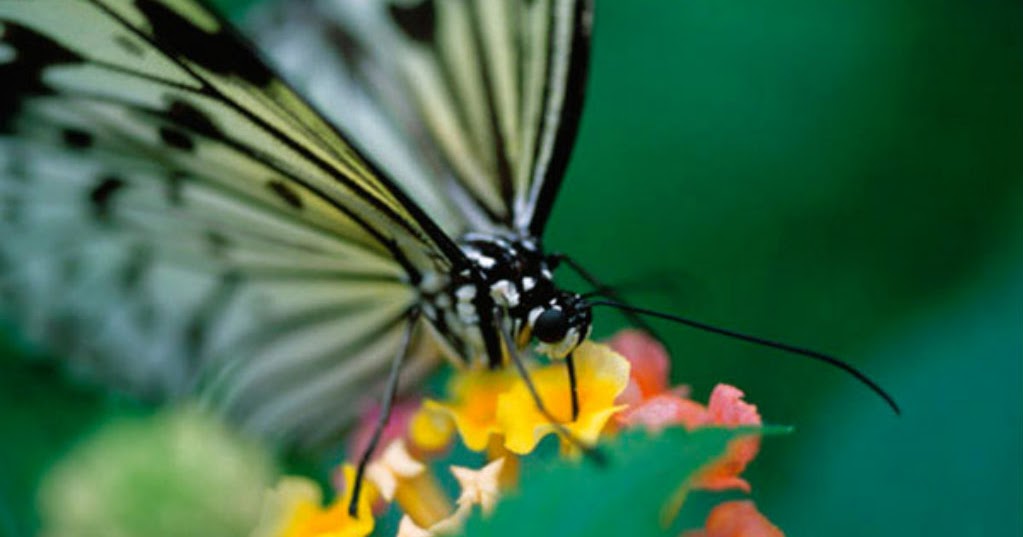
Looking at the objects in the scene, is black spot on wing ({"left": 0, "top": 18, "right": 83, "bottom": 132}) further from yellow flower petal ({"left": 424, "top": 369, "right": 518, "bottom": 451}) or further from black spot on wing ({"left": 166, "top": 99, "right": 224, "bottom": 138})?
yellow flower petal ({"left": 424, "top": 369, "right": 518, "bottom": 451})

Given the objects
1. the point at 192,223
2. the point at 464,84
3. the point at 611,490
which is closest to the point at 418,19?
the point at 464,84

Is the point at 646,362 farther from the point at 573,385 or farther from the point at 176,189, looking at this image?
the point at 176,189

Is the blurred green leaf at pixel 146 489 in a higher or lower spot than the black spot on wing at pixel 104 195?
lower

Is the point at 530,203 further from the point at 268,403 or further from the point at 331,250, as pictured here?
the point at 268,403

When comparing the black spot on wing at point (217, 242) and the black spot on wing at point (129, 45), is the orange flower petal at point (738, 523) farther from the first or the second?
the black spot on wing at point (217, 242)

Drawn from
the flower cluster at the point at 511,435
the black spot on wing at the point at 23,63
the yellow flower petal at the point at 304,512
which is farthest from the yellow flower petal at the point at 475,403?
the black spot on wing at the point at 23,63

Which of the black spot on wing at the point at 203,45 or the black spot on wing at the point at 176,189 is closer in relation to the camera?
the black spot on wing at the point at 203,45

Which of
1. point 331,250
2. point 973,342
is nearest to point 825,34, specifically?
point 973,342
